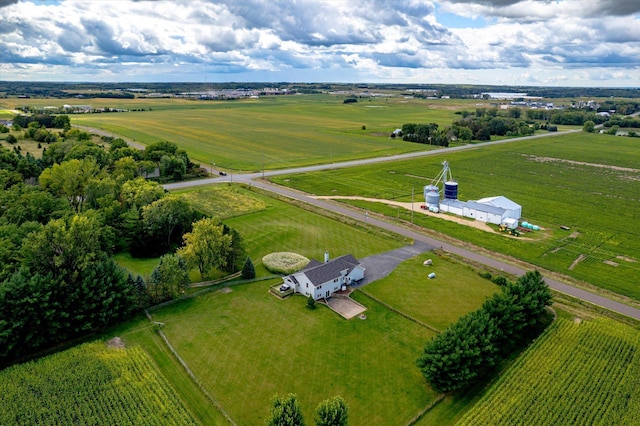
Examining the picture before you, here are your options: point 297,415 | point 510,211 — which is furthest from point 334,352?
point 510,211

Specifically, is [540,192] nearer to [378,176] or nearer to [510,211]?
[510,211]

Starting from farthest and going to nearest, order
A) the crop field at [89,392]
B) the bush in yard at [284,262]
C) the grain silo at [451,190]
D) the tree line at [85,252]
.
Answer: the grain silo at [451,190] < the bush in yard at [284,262] < the tree line at [85,252] < the crop field at [89,392]

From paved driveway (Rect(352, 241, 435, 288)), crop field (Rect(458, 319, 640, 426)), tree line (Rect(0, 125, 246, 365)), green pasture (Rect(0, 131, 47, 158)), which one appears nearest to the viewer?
crop field (Rect(458, 319, 640, 426))

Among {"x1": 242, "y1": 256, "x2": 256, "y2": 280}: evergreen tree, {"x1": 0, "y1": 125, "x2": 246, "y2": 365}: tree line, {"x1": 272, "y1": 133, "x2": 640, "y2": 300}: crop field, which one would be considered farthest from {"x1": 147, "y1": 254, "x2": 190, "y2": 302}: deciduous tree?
{"x1": 272, "y1": 133, "x2": 640, "y2": 300}: crop field

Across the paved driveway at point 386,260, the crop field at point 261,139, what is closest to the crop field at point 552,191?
the paved driveway at point 386,260

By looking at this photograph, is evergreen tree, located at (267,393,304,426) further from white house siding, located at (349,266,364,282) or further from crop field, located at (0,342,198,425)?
white house siding, located at (349,266,364,282)

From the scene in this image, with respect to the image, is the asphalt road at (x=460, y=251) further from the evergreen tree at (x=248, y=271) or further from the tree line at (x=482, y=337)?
the evergreen tree at (x=248, y=271)
